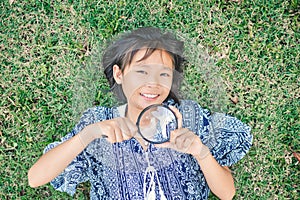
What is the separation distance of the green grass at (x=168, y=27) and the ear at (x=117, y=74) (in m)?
0.71

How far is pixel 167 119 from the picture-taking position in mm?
1580

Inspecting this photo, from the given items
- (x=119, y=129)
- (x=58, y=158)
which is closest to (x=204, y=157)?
(x=119, y=129)

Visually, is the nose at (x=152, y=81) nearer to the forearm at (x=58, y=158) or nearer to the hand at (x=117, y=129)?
the hand at (x=117, y=129)

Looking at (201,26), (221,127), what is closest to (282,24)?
(201,26)

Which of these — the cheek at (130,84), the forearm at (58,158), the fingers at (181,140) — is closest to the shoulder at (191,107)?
the fingers at (181,140)

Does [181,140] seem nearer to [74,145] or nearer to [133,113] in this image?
[133,113]

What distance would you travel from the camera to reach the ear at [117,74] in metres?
1.66

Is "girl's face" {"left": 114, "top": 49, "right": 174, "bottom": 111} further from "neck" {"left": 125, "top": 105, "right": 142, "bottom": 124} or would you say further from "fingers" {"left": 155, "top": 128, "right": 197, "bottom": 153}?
"fingers" {"left": 155, "top": 128, "right": 197, "bottom": 153}

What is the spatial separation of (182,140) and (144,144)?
268mm

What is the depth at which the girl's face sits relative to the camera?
1488 millimetres

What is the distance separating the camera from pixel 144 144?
1854mm

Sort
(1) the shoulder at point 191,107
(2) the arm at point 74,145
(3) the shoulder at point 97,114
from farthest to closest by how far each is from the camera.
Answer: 1. (3) the shoulder at point 97,114
2. (1) the shoulder at point 191,107
3. (2) the arm at point 74,145

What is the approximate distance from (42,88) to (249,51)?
1.00 m

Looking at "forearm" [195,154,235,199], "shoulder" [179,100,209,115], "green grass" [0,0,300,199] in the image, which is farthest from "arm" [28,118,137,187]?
"green grass" [0,0,300,199]
